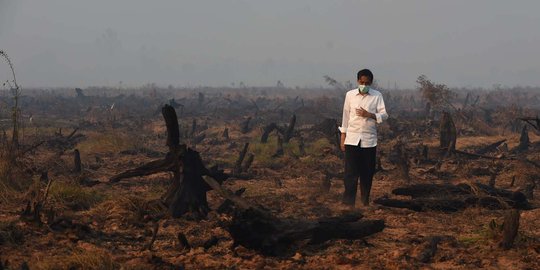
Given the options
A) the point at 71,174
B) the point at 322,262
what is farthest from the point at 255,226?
the point at 71,174

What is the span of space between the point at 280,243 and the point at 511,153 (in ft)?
35.3

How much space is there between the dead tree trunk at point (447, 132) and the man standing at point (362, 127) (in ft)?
15.8

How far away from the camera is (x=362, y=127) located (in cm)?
721

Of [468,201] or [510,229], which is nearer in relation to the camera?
[510,229]

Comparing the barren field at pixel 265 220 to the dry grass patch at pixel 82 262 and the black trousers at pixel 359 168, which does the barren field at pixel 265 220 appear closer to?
the dry grass patch at pixel 82 262

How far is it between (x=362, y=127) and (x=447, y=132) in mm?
5549

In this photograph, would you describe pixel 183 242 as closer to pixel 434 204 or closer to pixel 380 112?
pixel 380 112

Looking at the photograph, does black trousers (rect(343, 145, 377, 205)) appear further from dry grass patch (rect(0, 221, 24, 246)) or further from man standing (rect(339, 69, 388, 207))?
dry grass patch (rect(0, 221, 24, 246))

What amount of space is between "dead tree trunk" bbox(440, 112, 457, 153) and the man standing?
15.8ft

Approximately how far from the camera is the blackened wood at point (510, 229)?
519cm

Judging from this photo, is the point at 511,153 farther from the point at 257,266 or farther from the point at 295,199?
the point at 257,266

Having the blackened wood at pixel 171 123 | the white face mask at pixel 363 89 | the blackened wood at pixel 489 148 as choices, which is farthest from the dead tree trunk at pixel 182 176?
the blackened wood at pixel 489 148

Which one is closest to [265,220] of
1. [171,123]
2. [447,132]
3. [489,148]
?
[171,123]

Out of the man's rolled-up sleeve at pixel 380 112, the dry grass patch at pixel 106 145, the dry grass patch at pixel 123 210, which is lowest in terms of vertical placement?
the dry grass patch at pixel 106 145
